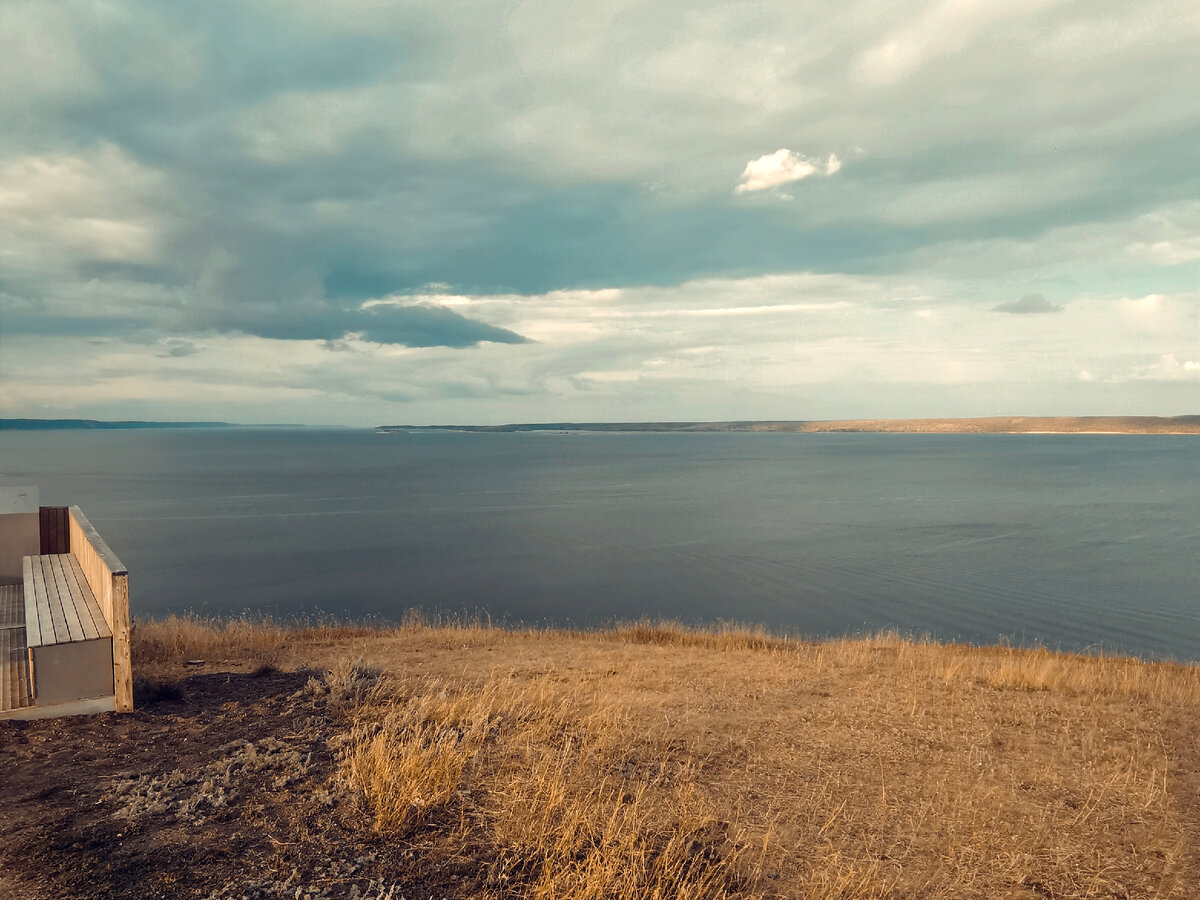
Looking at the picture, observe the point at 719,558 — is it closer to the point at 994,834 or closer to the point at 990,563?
the point at 990,563

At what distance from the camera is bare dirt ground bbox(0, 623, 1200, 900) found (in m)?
4.66

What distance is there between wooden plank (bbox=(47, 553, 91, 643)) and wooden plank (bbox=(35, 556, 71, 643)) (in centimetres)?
2

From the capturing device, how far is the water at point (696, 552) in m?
25.1

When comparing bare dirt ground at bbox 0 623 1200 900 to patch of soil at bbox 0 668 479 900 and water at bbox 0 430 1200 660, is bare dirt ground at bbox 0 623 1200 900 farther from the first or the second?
water at bbox 0 430 1200 660

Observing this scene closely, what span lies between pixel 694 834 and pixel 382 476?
8247cm

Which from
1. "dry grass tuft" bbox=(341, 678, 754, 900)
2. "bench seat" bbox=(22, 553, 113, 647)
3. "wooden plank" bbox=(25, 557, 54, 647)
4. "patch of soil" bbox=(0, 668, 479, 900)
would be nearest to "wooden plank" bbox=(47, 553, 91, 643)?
"bench seat" bbox=(22, 553, 113, 647)

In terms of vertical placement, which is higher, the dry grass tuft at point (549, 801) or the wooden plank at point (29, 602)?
the wooden plank at point (29, 602)

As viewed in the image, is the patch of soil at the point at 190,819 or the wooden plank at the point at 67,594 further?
the wooden plank at the point at 67,594

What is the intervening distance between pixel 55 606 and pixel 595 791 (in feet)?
20.7

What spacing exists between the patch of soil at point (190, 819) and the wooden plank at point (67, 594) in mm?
829

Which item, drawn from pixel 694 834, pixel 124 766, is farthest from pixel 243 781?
pixel 694 834

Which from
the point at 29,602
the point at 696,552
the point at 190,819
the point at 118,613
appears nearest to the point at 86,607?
the point at 29,602

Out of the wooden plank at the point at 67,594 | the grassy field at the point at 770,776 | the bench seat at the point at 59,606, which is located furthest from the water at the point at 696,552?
the bench seat at the point at 59,606

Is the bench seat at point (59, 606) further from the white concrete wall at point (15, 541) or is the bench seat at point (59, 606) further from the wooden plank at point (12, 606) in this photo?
the white concrete wall at point (15, 541)
